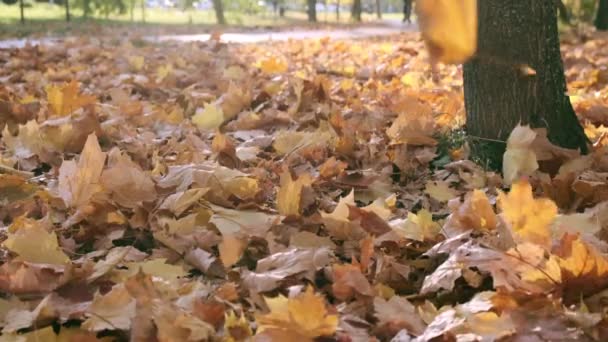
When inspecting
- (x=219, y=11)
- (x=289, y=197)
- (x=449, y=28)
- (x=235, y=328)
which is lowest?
(x=235, y=328)

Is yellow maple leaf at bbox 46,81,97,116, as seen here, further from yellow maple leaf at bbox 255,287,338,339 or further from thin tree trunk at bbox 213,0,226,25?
thin tree trunk at bbox 213,0,226,25

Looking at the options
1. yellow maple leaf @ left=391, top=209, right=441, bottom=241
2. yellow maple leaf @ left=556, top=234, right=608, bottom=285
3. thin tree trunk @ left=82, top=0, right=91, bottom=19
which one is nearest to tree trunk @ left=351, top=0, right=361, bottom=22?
thin tree trunk @ left=82, top=0, right=91, bottom=19

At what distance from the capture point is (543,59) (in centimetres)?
261

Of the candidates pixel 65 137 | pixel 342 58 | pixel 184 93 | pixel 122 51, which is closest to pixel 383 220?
pixel 65 137

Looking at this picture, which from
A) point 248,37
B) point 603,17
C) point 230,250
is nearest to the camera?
point 230,250

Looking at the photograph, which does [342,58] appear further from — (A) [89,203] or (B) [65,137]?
(A) [89,203]

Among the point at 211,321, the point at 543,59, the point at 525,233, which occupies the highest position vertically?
the point at 543,59

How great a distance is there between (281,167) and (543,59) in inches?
43.7

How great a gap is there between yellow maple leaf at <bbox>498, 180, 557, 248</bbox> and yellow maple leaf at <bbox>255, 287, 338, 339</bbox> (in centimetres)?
57

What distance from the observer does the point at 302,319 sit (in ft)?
4.29

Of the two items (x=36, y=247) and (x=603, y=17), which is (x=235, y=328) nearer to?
(x=36, y=247)

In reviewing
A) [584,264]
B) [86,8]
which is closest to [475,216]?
[584,264]

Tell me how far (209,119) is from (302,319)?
227cm

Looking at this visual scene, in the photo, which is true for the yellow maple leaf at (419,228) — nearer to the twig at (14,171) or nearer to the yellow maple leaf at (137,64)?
the twig at (14,171)
